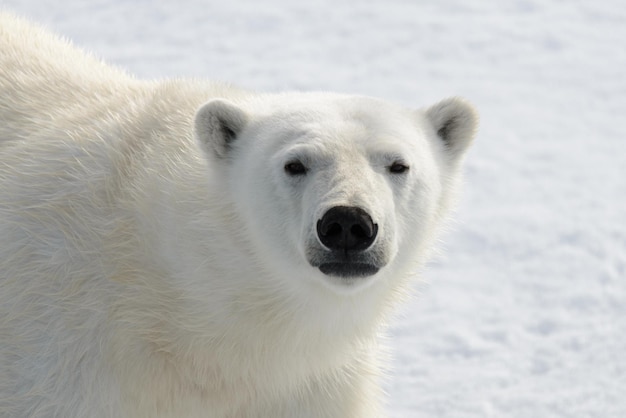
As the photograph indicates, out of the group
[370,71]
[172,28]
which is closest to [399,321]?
[370,71]

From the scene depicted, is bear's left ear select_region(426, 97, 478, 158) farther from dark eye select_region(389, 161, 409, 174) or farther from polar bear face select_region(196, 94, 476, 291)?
dark eye select_region(389, 161, 409, 174)

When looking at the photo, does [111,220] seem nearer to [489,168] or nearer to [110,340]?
[110,340]

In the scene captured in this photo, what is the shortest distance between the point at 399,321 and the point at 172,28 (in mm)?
4225

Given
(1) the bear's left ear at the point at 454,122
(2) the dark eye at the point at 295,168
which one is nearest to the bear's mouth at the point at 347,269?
(2) the dark eye at the point at 295,168

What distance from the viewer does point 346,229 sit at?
359 centimetres

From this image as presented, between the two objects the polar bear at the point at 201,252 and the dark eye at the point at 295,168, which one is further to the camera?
the polar bear at the point at 201,252

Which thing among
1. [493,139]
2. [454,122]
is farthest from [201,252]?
[493,139]

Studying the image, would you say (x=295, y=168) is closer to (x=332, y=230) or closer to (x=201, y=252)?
(x=332, y=230)

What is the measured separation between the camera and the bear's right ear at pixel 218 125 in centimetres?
407

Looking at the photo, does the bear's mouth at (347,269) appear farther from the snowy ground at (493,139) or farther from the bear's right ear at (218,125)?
the snowy ground at (493,139)

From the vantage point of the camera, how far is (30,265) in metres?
4.09

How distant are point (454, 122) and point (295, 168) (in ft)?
2.79

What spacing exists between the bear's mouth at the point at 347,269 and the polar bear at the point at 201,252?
0.4 inches

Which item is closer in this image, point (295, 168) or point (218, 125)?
point (295, 168)
